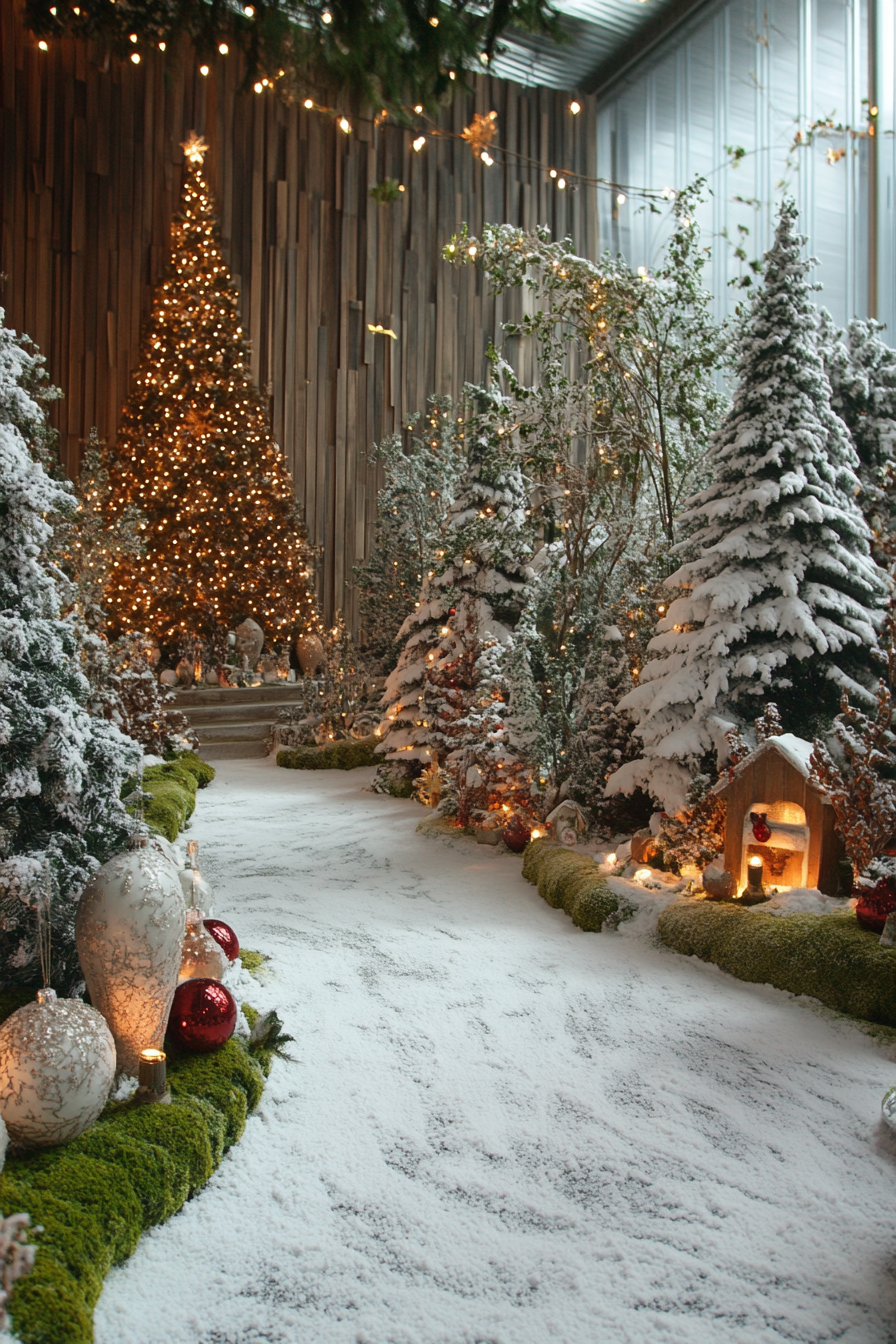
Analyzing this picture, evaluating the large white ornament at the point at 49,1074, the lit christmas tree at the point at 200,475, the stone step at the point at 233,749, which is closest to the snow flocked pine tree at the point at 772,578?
the large white ornament at the point at 49,1074

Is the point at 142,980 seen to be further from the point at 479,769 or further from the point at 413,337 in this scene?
the point at 413,337

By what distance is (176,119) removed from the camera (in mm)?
11672

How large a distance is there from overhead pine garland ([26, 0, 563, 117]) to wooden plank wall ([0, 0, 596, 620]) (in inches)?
369

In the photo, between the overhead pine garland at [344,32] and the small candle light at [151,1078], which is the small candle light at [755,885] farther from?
the overhead pine garland at [344,32]

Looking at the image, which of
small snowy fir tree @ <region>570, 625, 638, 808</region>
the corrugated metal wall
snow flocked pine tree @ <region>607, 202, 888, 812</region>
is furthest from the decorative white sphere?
the corrugated metal wall

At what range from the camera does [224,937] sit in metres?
3.56

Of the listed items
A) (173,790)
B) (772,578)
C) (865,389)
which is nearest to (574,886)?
(772,578)

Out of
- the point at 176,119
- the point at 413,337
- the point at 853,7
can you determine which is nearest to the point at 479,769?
the point at 853,7

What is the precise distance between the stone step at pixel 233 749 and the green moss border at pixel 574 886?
5006mm

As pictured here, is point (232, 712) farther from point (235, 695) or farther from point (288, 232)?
point (288, 232)

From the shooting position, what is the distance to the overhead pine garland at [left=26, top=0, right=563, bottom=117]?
2.48 metres

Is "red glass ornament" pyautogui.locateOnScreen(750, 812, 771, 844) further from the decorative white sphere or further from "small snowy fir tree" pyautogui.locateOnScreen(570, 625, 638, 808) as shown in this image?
the decorative white sphere

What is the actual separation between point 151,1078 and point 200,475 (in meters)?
9.25

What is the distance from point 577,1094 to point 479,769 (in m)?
3.53
